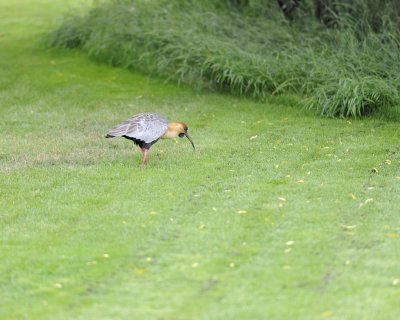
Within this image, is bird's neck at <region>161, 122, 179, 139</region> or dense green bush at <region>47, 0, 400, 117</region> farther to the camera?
dense green bush at <region>47, 0, 400, 117</region>

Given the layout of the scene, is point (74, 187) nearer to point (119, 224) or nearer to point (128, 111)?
point (119, 224)

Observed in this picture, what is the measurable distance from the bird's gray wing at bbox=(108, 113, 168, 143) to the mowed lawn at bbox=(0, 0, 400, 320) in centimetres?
39

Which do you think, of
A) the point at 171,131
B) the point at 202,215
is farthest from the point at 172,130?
the point at 202,215

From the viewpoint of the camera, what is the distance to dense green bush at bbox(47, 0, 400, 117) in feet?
46.0

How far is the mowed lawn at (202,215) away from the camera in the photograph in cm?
659

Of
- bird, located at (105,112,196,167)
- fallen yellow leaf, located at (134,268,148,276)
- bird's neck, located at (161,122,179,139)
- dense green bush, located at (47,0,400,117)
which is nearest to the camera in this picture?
fallen yellow leaf, located at (134,268,148,276)

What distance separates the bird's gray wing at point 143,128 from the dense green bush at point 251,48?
144 inches

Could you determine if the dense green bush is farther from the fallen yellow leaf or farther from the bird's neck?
the fallen yellow leaf

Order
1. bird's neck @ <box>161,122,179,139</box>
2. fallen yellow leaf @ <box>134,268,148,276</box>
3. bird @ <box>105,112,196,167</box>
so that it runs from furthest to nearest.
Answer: bird's neck @ <box>161,122,179,139</box>
bird @ <box>105,112,196,167</box>
fallen yellow leaf @ <box>134,268,148,276</box>

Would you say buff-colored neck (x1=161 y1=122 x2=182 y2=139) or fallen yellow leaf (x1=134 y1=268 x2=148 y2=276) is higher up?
fallen yellow leaf (x1=134 y1=268 x2=148 y2=276)

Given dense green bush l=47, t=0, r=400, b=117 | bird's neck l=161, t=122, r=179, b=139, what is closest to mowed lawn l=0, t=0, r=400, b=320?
bird's neck l=161, t=122, r=179, b=139

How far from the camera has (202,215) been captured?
8727 millimetres

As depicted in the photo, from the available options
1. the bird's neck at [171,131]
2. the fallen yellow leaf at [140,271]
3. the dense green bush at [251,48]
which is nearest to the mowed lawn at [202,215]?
the fallen yellow leaf at [140,271]

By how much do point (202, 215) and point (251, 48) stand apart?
7.93m
